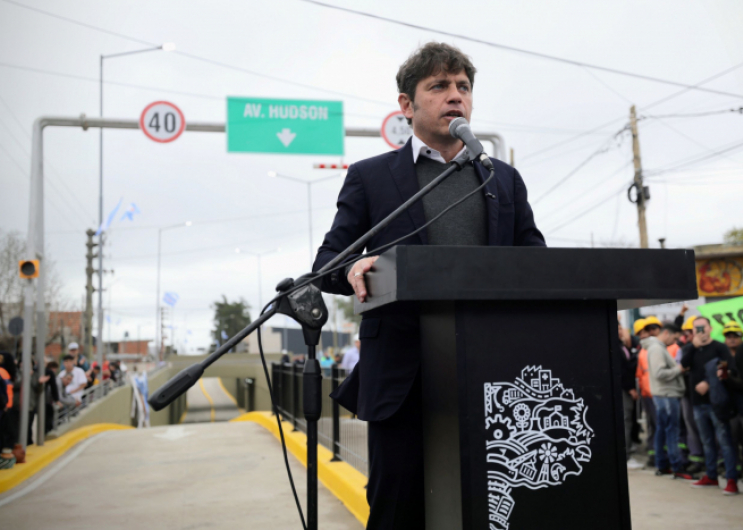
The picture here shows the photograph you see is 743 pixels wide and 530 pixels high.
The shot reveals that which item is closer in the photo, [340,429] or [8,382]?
[340,429]

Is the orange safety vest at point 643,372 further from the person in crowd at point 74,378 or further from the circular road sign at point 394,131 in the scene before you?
the person in crowd at point 74,378

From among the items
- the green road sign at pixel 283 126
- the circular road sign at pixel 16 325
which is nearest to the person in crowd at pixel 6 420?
the circular road sign at pixel 16 325

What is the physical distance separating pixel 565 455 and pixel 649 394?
8.53 metres

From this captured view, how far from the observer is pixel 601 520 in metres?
1.61

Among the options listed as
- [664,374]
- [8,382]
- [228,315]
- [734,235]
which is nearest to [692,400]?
[664,374]

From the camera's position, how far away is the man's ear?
251 cm

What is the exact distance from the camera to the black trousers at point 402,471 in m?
1.94

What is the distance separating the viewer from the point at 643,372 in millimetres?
9297

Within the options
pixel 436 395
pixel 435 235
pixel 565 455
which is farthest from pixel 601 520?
pixel 435 235

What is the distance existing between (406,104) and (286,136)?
890 cm

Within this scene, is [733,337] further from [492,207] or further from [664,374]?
[492,207]

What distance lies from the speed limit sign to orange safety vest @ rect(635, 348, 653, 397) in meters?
7.81

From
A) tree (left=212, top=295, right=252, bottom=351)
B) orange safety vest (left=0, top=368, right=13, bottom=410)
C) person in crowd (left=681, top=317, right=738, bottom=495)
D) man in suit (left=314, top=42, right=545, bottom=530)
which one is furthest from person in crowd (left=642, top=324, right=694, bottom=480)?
Answer: tree (left=212, top=295, right=252, bottom=351)

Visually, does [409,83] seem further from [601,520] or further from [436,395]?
[601,520]
